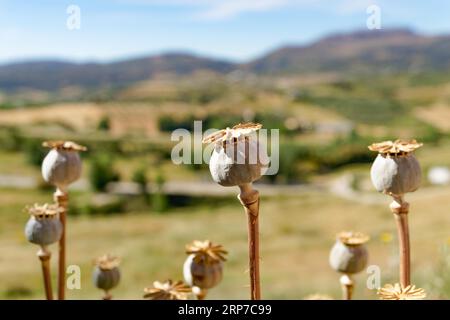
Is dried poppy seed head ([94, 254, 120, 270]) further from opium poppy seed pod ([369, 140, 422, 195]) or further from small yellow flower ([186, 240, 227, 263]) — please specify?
opium poppy seed pod ([369, 140, 422, 195])

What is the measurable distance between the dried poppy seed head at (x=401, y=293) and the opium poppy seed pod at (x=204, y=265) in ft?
3.09

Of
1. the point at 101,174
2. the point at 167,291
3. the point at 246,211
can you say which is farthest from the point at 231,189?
the point at 246,211

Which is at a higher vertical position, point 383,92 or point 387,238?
point 383,92

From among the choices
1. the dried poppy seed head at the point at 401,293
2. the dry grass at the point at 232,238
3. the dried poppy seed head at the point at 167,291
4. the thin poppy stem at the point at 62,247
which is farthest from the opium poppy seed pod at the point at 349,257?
the dry grass at the point at 232,238

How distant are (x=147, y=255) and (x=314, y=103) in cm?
9551

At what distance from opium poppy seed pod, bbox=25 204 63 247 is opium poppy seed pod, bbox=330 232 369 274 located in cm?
171

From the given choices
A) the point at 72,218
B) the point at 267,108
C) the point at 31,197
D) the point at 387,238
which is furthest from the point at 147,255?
the point at 267,108

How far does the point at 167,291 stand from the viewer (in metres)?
3.04

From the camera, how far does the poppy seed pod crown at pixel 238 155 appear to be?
2.36 m

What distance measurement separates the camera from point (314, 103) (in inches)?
5138

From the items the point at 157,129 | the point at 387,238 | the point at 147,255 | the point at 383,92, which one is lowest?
the point at 147,255

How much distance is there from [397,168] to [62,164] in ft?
6.39

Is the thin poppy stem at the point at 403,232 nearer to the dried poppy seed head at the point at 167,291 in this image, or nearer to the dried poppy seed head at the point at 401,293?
the dried poppy seed head at the point at 401,293

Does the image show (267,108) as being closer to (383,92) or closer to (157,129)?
(157,129)
